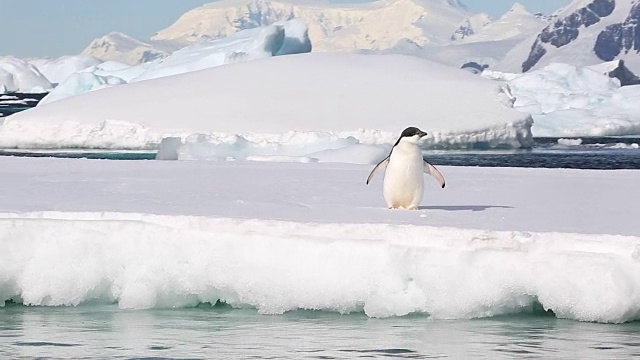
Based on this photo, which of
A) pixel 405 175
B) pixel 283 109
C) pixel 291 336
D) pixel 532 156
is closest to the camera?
pixel 291 336

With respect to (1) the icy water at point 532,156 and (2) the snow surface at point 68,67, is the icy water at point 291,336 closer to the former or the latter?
(1) the icy water at point 532,156

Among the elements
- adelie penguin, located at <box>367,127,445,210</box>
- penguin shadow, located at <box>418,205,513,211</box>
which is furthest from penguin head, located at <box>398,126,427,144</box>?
penguin shadow, located at <box>418,205,513,211</box>

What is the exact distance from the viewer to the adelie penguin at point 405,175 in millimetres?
6707

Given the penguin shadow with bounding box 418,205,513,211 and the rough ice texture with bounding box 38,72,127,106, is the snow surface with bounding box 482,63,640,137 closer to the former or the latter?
the rough ice texture with bounding box 38,72,127,106

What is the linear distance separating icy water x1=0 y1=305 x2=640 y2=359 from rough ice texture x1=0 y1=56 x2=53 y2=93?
73.8 metres

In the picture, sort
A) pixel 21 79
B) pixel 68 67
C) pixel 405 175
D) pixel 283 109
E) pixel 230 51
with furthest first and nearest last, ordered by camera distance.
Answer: pixel 68 67
pixel 21 79
pixel 230 51
pixel 283 109
pixel 405 175

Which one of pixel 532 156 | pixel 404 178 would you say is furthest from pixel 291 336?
pixel 532 156

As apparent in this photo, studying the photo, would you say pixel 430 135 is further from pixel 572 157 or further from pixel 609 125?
pixel 609 125

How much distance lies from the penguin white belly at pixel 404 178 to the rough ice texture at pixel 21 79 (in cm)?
7273

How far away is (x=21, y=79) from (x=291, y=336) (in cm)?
7690

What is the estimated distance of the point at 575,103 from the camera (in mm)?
37688

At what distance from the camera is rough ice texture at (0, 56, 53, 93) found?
77.4m

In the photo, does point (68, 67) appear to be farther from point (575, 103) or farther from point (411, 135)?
point (411, 135)

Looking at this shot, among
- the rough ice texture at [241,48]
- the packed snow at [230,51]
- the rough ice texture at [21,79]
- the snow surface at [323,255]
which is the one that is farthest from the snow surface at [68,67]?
the snow surface at [323,255]
